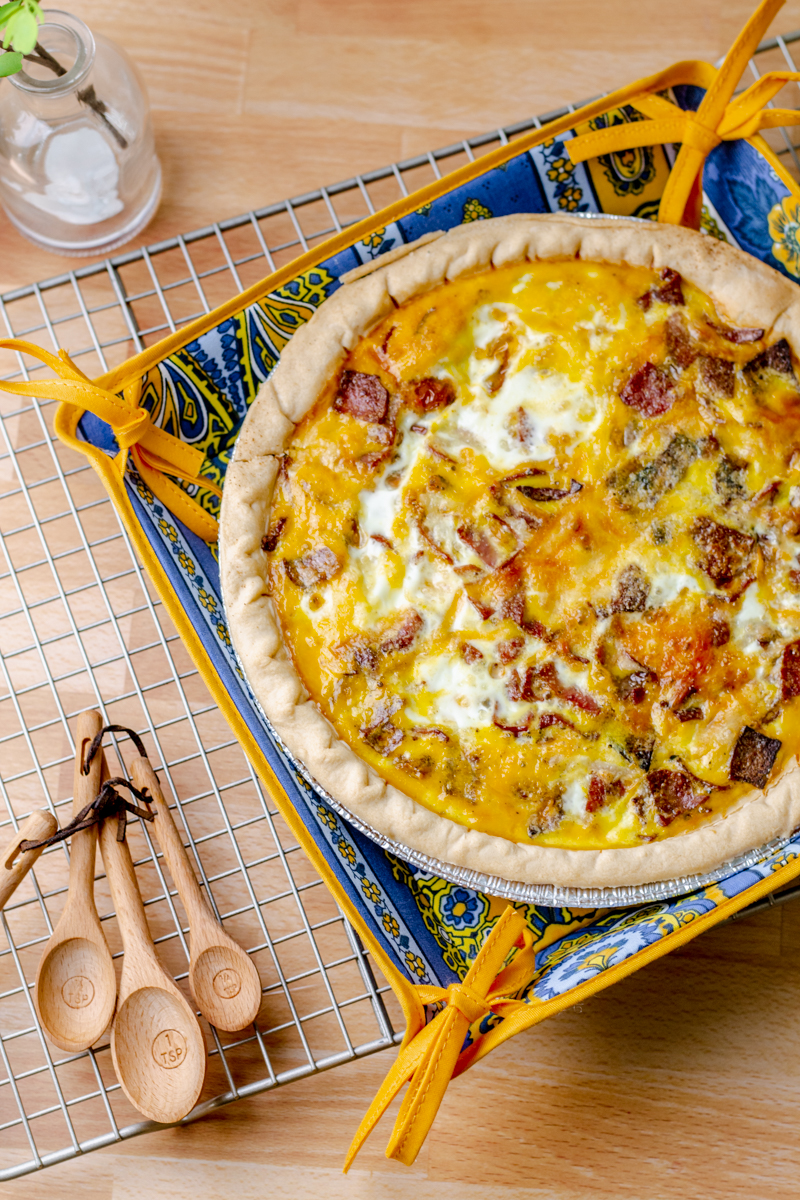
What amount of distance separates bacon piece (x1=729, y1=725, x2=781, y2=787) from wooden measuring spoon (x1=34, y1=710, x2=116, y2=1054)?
105cm

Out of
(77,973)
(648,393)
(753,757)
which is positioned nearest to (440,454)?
(648,393)

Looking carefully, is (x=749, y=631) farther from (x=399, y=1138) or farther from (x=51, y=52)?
(x=51, y=52)

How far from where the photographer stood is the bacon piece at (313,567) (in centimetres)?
153

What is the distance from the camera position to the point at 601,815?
5.00 feet

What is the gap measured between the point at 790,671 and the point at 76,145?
154 cm

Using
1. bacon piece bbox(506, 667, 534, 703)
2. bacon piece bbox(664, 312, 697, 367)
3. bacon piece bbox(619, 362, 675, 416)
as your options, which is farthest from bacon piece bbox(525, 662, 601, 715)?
bacon piece bbox(664, 312, 697, 367)

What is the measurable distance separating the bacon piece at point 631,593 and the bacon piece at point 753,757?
255 mm

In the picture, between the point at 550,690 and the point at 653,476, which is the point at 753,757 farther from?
the point at 653,476

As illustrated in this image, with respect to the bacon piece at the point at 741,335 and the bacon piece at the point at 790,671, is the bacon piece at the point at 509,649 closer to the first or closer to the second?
the bacon piece at the point at 790,671

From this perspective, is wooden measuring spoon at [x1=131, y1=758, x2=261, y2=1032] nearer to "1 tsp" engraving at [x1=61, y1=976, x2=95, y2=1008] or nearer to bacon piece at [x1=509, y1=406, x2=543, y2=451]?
"1 tsp" engraving at [x1=61, y1=976, x2=95, y2=1008]

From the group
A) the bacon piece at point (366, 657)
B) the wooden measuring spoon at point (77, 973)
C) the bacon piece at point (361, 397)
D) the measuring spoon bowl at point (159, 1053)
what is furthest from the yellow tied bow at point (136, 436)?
the measuring spoon bowl at point (159, 1053)

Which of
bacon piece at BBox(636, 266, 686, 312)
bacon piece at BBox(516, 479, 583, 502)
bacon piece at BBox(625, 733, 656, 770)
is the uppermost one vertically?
bacon piece at BBox(636, 266, 686, 312)

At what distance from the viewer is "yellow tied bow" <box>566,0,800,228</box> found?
1.63 metres

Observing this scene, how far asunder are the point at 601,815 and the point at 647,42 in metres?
1.58
